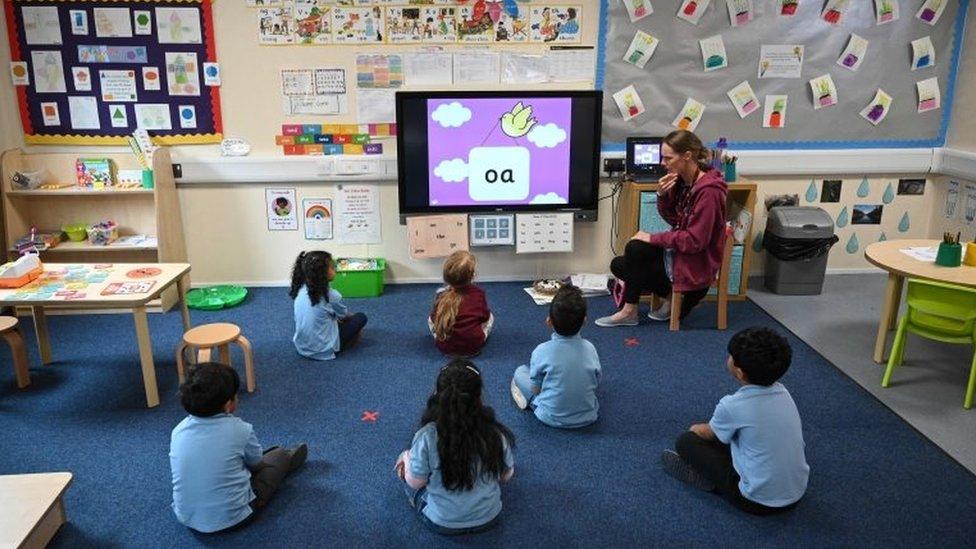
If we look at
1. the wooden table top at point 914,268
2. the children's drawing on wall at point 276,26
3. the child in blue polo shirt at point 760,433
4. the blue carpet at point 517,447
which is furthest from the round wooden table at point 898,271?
the children's drawing on wall at point 276,26

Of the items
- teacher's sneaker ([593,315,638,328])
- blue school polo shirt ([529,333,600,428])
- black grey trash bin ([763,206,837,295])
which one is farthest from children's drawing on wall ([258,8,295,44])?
black grey trash bin ([763,206,837,295])

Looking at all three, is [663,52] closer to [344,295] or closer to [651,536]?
[344,295]

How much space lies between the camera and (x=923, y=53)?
15.5ft

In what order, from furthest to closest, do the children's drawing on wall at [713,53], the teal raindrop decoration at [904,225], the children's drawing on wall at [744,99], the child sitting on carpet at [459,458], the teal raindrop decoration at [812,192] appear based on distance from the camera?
1. the teal raindrop decoration at [904,225]
2. the teal raindrop decoration at [812,192]
3. the children's drawing on wall at [744,99]
4. the children's drawing on wall at [713,53]
5. the child sitting on carpet at [459,458]

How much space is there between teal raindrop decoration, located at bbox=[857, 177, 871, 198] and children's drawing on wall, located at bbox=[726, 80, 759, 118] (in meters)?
0.93

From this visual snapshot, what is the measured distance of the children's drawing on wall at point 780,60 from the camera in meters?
4.65

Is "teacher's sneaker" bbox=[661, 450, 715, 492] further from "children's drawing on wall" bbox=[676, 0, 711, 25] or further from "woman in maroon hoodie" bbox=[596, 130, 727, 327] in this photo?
"children's drawing on wall" bbox=[676, 0, 711, 25]

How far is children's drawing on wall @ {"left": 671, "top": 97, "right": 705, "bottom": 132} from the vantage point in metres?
4.72

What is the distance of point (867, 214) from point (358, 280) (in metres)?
3.48

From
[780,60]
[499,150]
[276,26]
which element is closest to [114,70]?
[276,26]

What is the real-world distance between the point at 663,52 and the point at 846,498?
9.77ft

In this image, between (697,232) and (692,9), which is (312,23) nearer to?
(692,9)

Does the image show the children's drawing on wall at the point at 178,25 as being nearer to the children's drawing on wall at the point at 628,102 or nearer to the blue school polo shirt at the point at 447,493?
the children's drawing on wall at the point at 628,102

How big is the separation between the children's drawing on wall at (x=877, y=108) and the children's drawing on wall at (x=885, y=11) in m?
0.43
